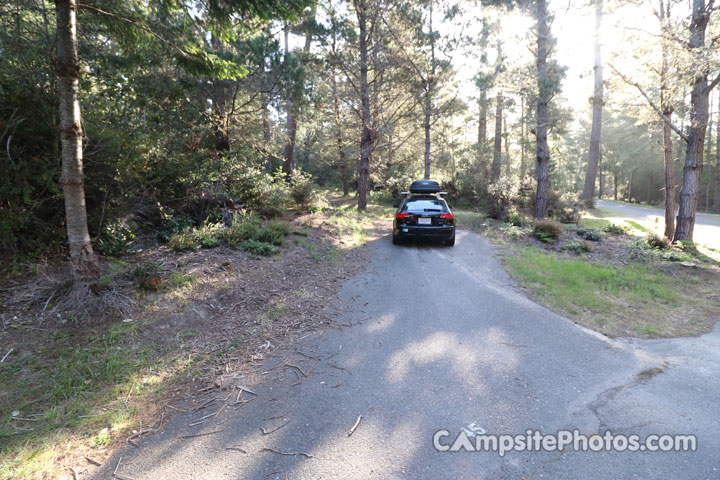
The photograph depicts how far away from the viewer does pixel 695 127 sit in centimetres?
923

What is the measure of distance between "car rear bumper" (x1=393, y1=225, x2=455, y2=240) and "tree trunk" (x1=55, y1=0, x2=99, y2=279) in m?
7.11

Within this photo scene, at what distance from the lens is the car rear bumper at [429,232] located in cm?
936

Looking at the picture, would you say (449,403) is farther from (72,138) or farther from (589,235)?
(589,235)

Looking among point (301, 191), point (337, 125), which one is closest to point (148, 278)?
point (301, 191)

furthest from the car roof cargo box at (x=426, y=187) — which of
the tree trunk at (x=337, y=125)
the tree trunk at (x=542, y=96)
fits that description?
the tree trunk at (x=337, y=125)

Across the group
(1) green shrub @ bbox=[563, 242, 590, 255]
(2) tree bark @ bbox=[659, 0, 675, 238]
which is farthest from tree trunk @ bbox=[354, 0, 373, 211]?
(2) tree bark @ bbox=[659, 0, 675, 238]

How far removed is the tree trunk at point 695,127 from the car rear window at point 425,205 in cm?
667

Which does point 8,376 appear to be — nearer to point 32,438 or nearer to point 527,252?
point 32,438

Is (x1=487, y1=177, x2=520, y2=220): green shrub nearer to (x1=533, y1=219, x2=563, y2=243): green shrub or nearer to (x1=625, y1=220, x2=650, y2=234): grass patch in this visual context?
(x1=533, y1=219, x2=563, y2=243): green shrub

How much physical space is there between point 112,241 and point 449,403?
242 inches

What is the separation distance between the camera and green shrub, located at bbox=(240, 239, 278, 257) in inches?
271

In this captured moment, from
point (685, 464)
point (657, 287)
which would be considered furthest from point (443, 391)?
point (657, 287)

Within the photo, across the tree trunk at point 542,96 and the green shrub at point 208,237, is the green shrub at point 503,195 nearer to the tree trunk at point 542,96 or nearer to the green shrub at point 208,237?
the tree trunk at point 542,96

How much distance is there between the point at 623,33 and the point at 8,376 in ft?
49.9
